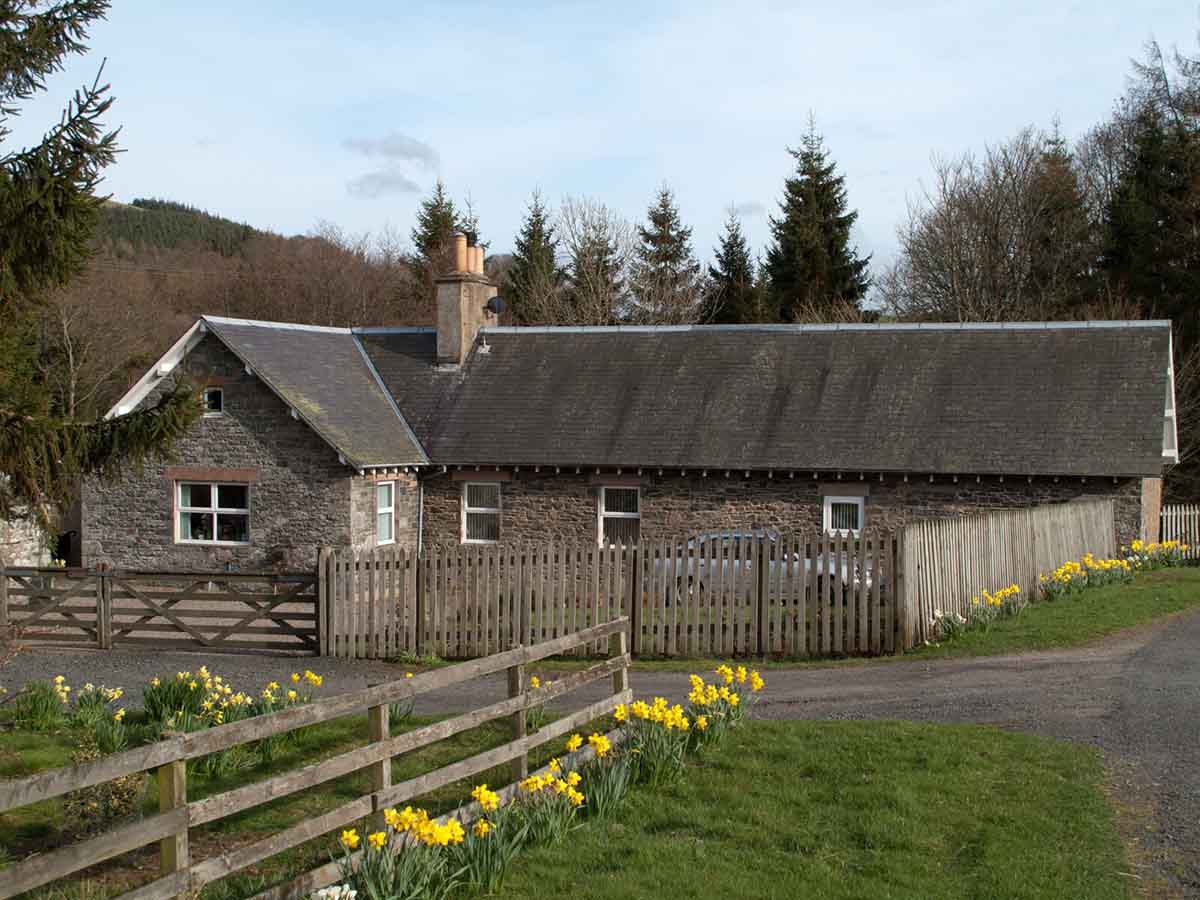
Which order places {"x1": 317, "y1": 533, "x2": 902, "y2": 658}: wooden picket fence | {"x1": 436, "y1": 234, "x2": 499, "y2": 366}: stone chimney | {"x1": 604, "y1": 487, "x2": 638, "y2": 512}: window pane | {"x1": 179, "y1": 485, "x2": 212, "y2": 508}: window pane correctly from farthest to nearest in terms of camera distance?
{"x1": 436, "y1": 234, "x2": 499, "y2": 366}: stone chimney → {"x1": 604, "y1": 487, "x2": 638, "y2": 512}: window pane → {"x1": 179, "y1": 485, "x2": 212, "y2": 508}: window pane → {"x1": 317, "y1": 533, "x2": 902, "y2": 658}: wooden picket fence

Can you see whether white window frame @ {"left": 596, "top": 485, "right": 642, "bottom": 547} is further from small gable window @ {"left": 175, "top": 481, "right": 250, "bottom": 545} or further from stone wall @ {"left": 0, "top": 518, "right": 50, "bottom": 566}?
stone wall @ {"left": 0, "top": 518, "right": 50, "bottom": 566}

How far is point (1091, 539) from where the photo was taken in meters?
22.2

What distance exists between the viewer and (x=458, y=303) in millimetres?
29406

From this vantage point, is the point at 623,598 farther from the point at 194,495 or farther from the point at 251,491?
the point at 194,495

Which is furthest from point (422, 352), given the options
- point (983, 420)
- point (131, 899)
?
point (131, 899)

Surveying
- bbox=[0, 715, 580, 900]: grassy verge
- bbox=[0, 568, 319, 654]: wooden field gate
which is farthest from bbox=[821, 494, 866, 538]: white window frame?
bbox=[0, 715, 580, 900]: grassy verge

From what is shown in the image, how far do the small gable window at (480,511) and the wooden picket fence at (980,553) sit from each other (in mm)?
11788

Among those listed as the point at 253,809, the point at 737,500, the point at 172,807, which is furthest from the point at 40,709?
the point at 737,500

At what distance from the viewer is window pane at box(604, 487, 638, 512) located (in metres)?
26.1

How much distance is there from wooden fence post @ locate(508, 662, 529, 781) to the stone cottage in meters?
16.1

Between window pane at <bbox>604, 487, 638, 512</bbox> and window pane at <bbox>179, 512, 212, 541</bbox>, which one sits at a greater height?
window pane at <bbox>604, 487, 638, 512</bbox>

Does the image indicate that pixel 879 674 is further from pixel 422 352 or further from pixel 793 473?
pixel 422 352

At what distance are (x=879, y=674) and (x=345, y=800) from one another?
25.0ft

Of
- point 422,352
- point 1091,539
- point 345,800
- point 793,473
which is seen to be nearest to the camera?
point 345,800
